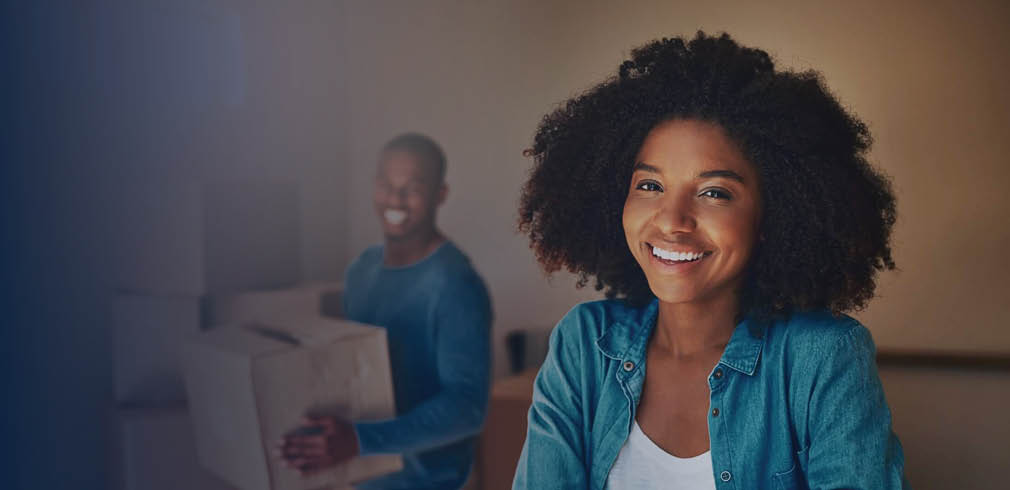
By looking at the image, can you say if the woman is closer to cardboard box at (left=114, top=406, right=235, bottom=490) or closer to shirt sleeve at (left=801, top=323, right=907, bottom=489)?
shirt sleeve at (left=801, top=323, right=907, bottom=489)

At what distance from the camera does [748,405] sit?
2.98ft

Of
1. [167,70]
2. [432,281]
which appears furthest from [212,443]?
[167,70]

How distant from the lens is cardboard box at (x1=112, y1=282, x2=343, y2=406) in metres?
1.32

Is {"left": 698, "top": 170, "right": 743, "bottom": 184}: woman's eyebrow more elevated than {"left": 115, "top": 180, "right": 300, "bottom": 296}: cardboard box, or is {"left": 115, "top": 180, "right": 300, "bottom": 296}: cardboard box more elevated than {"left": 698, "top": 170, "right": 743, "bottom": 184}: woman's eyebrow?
{"left": 698, "top": 170, "right": 743, "bottom": 184}: woman's eyebrow

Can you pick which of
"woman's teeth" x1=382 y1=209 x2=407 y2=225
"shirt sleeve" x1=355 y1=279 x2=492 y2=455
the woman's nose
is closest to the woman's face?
the woman's nose

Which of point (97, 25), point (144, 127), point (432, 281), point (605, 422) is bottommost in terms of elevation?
point (605, 422)

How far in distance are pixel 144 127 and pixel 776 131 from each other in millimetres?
1014

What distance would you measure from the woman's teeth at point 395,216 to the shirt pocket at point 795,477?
71cm

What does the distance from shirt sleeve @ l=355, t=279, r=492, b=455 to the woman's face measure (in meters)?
0.37

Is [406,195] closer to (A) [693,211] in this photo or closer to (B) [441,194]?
(B) [441,194]

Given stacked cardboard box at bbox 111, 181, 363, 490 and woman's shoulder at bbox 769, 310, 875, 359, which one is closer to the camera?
woman's shoulder at bbox 769, 310, 875, 359

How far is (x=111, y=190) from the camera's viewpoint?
1323 millimetres

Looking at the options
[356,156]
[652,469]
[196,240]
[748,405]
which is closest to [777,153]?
[748,405]

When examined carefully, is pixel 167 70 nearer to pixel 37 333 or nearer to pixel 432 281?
pixel 37 333
